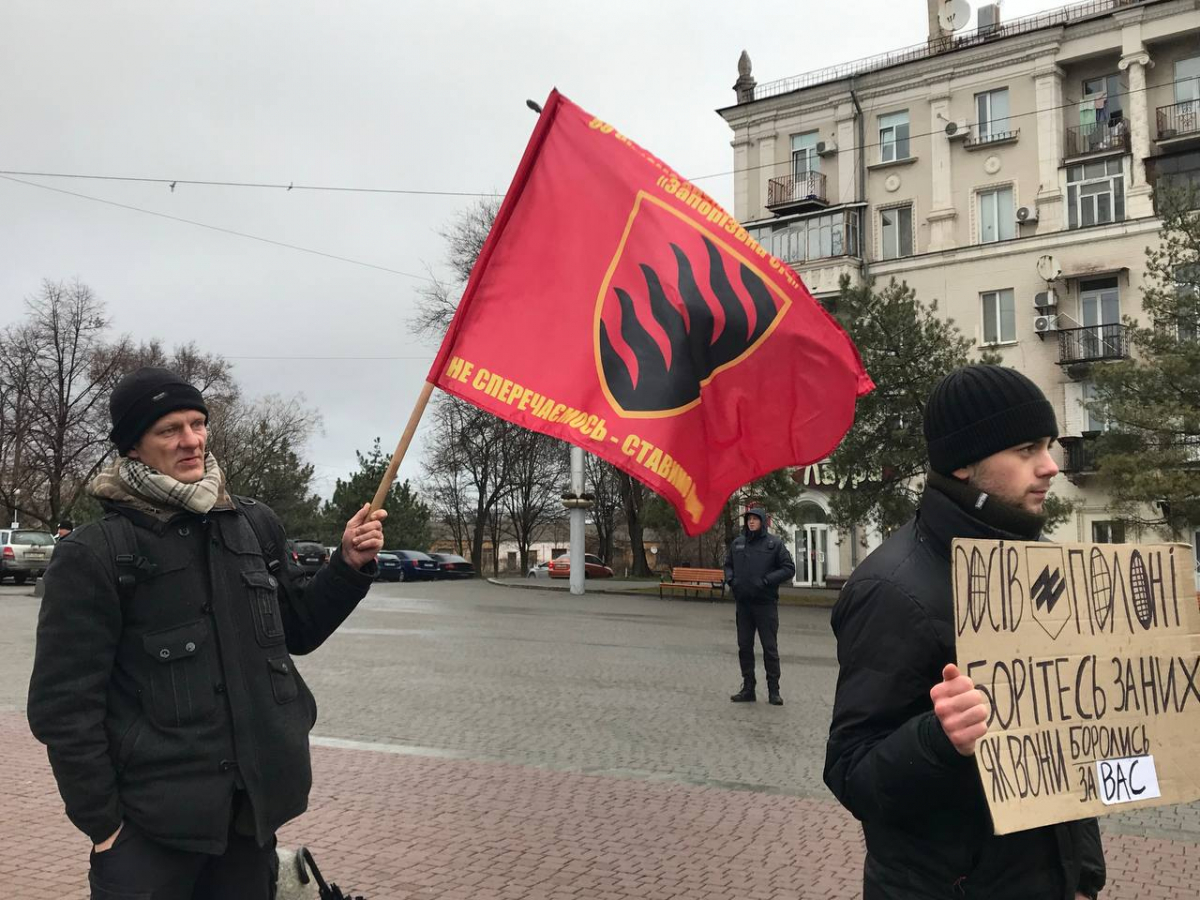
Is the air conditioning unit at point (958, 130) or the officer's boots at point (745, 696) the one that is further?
the air conditioning unit at point (958, 130)

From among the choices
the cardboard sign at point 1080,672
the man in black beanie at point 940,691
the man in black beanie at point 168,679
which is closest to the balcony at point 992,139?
the cardboard sign at point 1080,672

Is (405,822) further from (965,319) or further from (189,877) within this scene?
(965,319)

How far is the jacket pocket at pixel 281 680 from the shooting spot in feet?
10.5

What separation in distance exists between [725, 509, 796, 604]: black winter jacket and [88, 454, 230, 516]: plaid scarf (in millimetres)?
8806

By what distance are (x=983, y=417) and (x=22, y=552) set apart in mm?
38614

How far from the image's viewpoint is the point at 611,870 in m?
5.80

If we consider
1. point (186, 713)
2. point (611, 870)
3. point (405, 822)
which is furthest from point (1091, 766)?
point (405, 822)

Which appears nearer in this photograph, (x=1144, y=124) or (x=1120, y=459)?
(x=1120, y=459)

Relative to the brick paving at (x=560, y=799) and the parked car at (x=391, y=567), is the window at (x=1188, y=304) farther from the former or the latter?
the parked car at (x=391, y=567)

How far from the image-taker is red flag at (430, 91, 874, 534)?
4516mm

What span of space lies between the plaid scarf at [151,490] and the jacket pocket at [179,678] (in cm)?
34

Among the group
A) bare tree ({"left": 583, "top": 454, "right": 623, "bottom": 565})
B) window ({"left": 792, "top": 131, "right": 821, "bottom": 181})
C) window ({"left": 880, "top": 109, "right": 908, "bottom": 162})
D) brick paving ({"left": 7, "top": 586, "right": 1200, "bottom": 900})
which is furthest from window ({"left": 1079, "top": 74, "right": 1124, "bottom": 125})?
brick paving ({"left": 7, "top": 586, "right": 1200, "bottom": 900})

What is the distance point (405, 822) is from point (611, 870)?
153 centimetres

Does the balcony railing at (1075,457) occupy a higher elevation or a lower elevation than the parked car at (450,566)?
higher
